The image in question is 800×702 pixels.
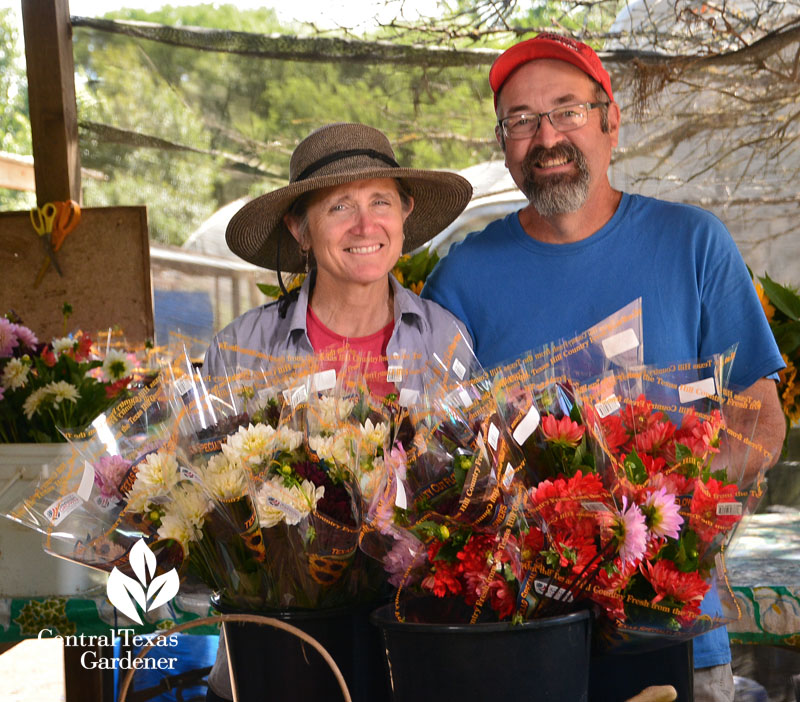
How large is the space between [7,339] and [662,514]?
1.66 meters

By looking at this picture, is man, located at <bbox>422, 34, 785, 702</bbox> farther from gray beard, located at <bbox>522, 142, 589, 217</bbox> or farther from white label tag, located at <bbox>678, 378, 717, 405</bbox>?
white label tag, located at <bbox>678, 378, 717, 405</bbox>

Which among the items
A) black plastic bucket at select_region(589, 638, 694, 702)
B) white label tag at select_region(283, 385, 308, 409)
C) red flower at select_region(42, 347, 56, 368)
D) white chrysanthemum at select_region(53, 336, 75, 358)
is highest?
white chrysanthemum at select_region(53, 336, 75, 358)

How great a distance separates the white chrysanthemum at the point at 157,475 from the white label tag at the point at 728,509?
55 centimetres

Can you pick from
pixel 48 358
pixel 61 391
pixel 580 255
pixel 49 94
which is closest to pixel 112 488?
pixel 580 255

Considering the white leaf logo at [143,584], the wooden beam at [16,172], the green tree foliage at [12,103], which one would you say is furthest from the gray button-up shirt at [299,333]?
the green tree foliage at [12,103]

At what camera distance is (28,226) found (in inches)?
114

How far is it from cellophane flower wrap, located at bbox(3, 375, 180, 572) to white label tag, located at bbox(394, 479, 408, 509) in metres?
0.24

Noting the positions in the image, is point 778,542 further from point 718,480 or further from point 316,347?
point 718,480

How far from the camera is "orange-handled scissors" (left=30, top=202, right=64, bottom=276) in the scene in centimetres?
288

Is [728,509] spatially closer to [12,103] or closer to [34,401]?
[34,401]

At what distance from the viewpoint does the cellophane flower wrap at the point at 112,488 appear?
0.96m

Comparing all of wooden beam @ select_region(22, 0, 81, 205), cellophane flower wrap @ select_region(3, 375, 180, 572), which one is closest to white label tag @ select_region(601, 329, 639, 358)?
cellophane flower wrap @ select_region(3, 375, 180, 572)

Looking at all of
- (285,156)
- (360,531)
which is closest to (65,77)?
(285,156)

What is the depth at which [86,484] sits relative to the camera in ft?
3.26
